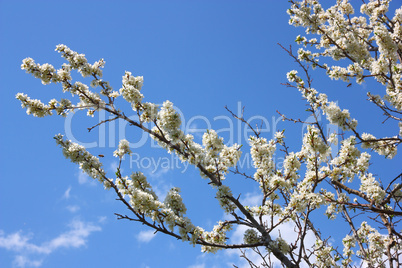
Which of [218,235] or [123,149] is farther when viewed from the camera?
[123,149]

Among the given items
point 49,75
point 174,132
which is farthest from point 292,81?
point 49,75

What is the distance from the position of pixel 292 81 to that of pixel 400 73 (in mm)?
2544

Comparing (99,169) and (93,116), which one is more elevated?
(93,116)

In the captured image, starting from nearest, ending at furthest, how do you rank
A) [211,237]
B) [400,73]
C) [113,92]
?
[211,237], [113,92], [400,73]

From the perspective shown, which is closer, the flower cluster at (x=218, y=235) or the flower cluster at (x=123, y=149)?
the flower cluster at (x=218, y=235)

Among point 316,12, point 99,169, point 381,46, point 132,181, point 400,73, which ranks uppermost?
point 316,12

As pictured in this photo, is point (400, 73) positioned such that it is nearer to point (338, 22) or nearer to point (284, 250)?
point (338, 22)

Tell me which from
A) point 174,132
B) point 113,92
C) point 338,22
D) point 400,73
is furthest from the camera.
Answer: point 338,22

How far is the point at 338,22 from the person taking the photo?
8000 millimetres

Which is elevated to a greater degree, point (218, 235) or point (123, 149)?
point (123, 149)

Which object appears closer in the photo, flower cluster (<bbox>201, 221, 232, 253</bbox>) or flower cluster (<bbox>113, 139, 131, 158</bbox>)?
flower cluster (<bbox>201, 221, 232, 253</bbox>)

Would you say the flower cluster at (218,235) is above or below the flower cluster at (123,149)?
below

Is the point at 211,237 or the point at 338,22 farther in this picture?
the point at 338,22

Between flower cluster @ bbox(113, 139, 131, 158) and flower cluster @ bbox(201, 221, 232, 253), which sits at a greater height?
flower cluster @ bbox(113, 139, 131, 158)
